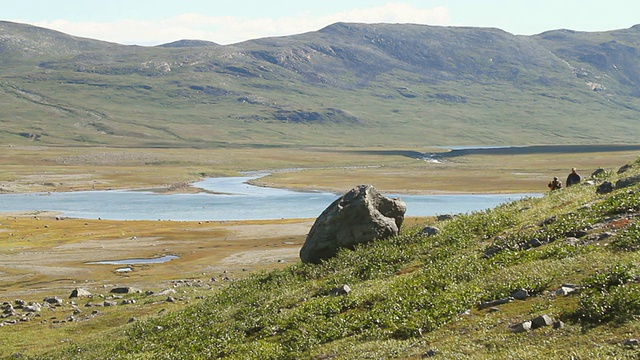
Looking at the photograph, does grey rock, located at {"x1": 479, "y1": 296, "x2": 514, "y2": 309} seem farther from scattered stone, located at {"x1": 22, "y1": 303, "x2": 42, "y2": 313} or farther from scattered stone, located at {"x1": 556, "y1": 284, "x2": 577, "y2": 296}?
scattered stone, located at {"x1": 22, "y1": 303, "x2": 42, "y2": 313}

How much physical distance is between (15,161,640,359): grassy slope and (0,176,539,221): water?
283ft

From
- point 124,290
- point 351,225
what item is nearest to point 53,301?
point 124,290

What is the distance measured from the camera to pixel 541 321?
46.8 ft

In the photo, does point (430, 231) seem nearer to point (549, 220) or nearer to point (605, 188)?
point (549, 220)

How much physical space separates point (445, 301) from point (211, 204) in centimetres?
12239

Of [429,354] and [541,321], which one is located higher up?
[541,321]

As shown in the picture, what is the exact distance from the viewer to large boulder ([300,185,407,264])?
29.3 metres

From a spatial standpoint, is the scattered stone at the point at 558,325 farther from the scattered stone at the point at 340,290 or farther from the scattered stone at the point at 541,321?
the scattered stone at the point at 340,290

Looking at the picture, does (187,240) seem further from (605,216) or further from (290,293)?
(605,216)

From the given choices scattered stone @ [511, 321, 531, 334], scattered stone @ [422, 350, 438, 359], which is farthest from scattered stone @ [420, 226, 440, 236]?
scattered stone @ [422, 350, 438, 359]

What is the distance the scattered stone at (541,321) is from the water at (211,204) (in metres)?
97.6

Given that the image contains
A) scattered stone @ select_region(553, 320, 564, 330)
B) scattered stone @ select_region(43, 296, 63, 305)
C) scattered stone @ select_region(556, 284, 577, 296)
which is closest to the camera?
scattered stone @ select_region(553, 320, 564, 330)

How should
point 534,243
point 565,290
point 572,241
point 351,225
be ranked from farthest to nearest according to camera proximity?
point 351,225
point 534,243
point 572,241
point 565,290

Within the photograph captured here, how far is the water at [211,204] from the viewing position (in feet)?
394
